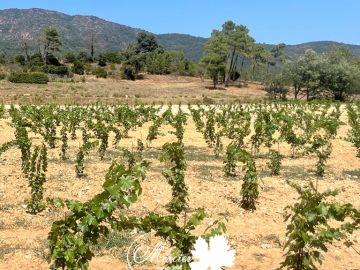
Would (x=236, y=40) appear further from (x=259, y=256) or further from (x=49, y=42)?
(x=259, y=256)

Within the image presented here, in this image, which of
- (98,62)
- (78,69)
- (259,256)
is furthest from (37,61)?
(259,256)

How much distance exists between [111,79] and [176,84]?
9.94 m

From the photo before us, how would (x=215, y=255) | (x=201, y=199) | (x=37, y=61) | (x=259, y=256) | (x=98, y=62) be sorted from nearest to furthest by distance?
(x=215, y=255) < (x=259, y=256) < (x=201, y=199) < (x=37, y=61) < (x=98, y=62)

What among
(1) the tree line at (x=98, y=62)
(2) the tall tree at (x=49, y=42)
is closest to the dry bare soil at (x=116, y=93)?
(1) the tree line at (x=98, y=62)

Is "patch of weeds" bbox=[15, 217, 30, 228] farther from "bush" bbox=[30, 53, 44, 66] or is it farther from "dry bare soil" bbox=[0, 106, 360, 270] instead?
"bush" bbox=[30, 53, 44, 66]

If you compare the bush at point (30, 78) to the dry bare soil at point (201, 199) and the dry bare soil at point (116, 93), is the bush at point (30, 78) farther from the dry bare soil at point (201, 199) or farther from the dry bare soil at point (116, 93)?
the dry bare soil at point (201, 199)

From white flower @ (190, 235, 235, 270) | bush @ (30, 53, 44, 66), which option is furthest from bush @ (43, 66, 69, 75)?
white flower @ (190, 235, 235, 270)

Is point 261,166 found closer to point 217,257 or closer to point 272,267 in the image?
point 272,267

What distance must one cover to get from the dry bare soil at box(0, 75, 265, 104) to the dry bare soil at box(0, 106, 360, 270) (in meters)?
25.3

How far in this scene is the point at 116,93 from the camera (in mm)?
51438

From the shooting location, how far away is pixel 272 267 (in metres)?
7.23

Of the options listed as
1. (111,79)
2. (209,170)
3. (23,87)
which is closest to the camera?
(209,170)

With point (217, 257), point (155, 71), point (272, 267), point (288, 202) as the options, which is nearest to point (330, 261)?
point (272, 267)

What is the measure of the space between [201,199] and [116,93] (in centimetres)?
4161
